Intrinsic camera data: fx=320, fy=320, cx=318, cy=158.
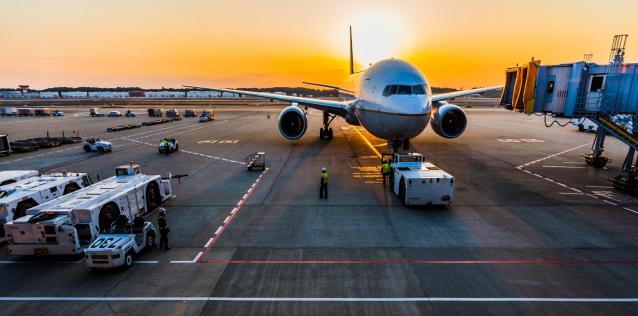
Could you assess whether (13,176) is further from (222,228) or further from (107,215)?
(222,228)

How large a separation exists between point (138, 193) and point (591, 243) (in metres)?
19.0

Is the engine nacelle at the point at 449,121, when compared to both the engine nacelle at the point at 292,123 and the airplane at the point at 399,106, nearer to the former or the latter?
the airplane at the point at 399,106

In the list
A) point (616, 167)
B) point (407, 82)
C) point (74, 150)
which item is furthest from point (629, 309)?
point (74, 150)

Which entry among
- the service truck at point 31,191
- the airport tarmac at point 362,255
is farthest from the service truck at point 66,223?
the service truck at point 31,191

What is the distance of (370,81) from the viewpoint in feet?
78.4

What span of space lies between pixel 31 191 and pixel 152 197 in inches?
186

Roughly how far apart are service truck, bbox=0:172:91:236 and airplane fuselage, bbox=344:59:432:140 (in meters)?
17.7

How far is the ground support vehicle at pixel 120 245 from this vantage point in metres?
10.2

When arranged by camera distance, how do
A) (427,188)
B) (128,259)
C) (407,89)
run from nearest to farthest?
1. (128,259)
2. (427,188)
3. (407,89)

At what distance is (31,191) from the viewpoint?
13953 millimetres

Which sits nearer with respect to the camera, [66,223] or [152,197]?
[66,223]

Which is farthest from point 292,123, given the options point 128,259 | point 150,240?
point 128,259

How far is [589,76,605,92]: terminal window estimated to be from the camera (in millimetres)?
20355

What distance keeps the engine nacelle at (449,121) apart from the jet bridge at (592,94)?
14.7ft
